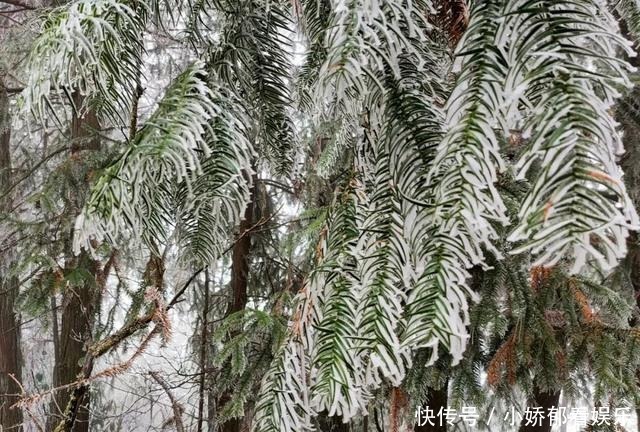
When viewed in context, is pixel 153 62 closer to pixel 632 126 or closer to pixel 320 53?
pixel 632 126

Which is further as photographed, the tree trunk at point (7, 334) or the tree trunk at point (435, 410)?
the tree trunk at point (7, 334)

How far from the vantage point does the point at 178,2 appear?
2.65ft

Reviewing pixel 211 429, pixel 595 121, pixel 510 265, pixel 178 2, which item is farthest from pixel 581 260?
pixel 211 429

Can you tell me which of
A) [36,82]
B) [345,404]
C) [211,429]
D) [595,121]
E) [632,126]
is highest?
[632,126]

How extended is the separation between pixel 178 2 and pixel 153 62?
140 inches

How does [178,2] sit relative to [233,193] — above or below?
above

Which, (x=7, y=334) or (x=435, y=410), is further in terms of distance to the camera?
(x=7, y=334)

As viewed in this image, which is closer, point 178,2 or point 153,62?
point 178,2

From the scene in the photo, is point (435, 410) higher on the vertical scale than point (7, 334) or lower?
lower

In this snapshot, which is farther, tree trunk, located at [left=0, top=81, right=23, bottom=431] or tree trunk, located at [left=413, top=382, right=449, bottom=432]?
tree trunk, located at [left=0, top=81, right=23, bottom=431]

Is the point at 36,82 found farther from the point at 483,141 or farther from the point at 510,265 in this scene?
the point at 510,265

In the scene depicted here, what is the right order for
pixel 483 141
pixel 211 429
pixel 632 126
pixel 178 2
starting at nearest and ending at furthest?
pixel 483 141, pixel 178 2, pixel 632 126, pixel 211 429

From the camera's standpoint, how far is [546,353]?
1703 mm

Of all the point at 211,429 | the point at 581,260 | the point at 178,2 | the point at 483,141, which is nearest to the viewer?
the point at 581,260
